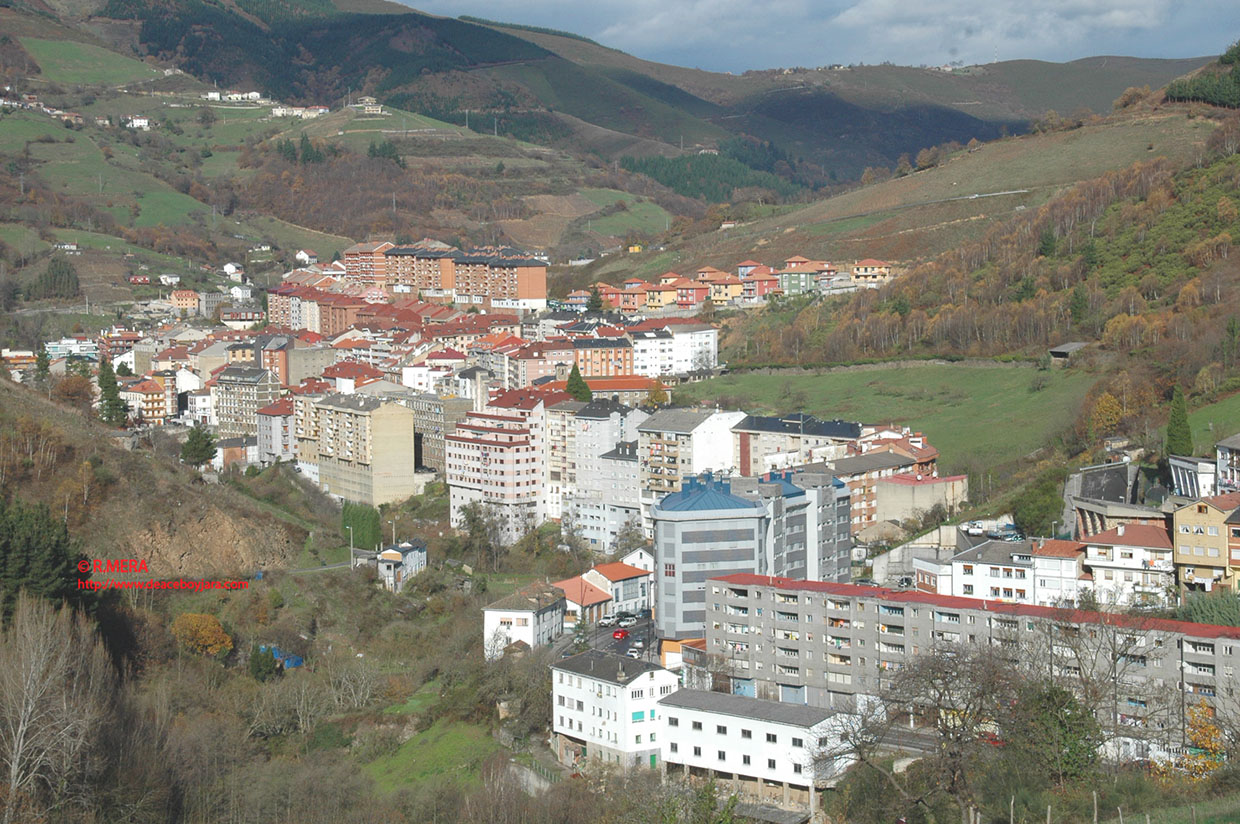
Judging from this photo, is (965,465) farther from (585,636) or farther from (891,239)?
(891,239)

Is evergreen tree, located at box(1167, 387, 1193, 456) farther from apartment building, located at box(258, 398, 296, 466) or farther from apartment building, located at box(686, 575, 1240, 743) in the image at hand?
apartment building, located at box(258, 398, 296, 466)

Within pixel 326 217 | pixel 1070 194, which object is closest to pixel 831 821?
pixel 1070 194

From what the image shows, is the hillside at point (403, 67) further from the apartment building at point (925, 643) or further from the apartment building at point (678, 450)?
the apartment building at point (925, 643)

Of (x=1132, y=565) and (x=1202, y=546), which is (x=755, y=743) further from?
(x=1202, y=546)

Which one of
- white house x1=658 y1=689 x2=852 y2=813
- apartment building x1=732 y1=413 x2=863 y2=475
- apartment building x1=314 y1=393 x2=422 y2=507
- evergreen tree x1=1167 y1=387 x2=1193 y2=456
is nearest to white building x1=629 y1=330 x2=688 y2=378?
apartment building x1=314 y1=393 x2=422 y2=507

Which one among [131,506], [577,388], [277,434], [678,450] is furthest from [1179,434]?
[277,434]

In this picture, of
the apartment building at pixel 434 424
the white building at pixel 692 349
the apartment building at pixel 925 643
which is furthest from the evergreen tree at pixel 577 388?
the apartment building at pixel 925 643
